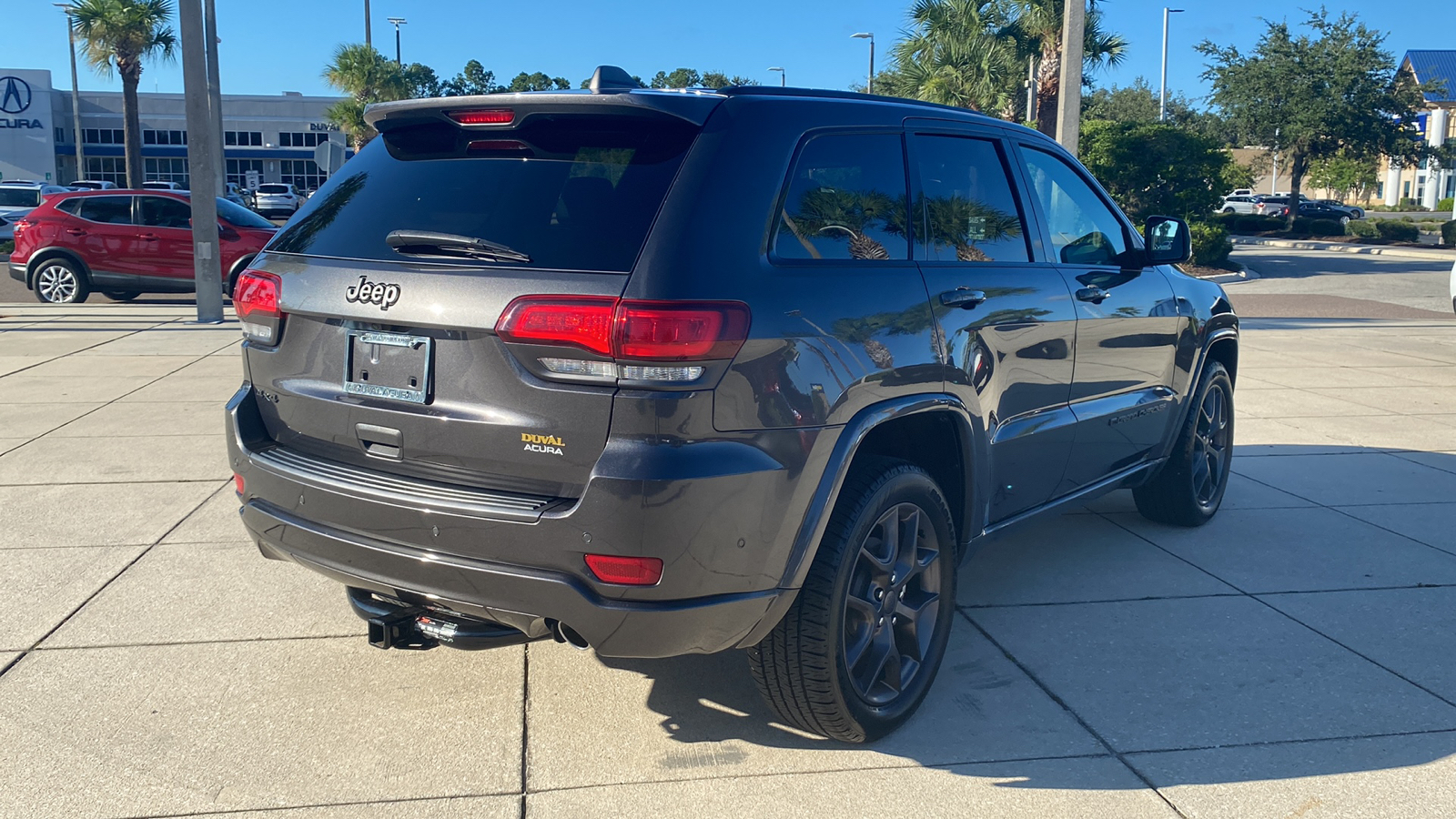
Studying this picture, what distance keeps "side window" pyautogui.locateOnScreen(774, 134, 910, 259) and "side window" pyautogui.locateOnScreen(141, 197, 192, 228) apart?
15415mm

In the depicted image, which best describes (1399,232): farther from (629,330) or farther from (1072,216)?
(629,330)

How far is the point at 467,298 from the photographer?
295 cm

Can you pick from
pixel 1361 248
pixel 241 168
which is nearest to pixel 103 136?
pixel 241 168

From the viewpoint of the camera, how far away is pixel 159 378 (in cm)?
954

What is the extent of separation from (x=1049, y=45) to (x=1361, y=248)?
47.5 feet

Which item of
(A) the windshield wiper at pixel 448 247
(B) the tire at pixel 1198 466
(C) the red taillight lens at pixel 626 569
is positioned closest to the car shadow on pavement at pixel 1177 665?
(B) the tire at pixel 1198 466

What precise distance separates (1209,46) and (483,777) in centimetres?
4650

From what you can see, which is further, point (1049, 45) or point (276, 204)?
point (276, 204)

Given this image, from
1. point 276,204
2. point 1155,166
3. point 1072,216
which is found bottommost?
point 1072,216

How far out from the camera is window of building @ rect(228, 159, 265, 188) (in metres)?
70.4

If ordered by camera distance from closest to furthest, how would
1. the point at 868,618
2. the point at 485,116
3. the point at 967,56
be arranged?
the point at 485,116
the point at 868,618
the point at 967,56

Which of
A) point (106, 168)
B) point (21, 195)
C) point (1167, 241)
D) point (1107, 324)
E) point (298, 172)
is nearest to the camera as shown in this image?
point (1107, 324)

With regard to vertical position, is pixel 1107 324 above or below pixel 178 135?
below

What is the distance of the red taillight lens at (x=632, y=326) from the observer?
276cm
